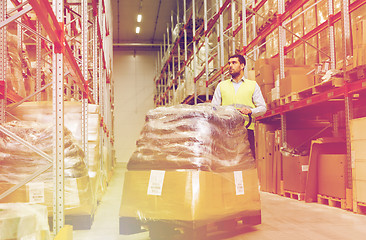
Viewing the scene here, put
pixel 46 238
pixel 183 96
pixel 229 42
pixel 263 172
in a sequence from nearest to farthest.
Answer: pixel 46 238, pixel 263 172, pixel 229 42, pixel 183 96

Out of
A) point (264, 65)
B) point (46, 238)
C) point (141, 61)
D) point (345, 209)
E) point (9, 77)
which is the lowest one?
point (345, 209)

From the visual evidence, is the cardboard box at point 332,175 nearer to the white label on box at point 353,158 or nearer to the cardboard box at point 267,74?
the white label on box at point 353,158

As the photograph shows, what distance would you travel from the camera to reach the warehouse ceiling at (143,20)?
17.9 meters

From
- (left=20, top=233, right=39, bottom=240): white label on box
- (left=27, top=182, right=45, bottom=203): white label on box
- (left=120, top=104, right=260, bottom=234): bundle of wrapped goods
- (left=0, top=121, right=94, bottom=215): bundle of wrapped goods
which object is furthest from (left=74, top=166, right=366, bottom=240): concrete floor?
(left=20, top=233, right=39, bottom=240): white label on box

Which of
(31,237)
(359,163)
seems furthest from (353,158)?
(31,237)

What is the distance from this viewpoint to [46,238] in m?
2.41

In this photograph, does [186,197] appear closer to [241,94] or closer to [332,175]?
[241,94]

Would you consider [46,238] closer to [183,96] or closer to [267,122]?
[267,122]

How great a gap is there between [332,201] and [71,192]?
341 cm

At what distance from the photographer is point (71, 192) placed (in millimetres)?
3670

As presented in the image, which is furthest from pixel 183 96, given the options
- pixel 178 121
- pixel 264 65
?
pixel 178 121

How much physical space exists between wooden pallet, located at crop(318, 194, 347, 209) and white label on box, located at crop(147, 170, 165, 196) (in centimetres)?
283

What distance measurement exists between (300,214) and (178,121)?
7.07 feet

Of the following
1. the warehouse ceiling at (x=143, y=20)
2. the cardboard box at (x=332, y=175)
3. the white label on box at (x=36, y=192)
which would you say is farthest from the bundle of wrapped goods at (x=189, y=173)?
the warehouse ceiling at (x=143, y=20)
